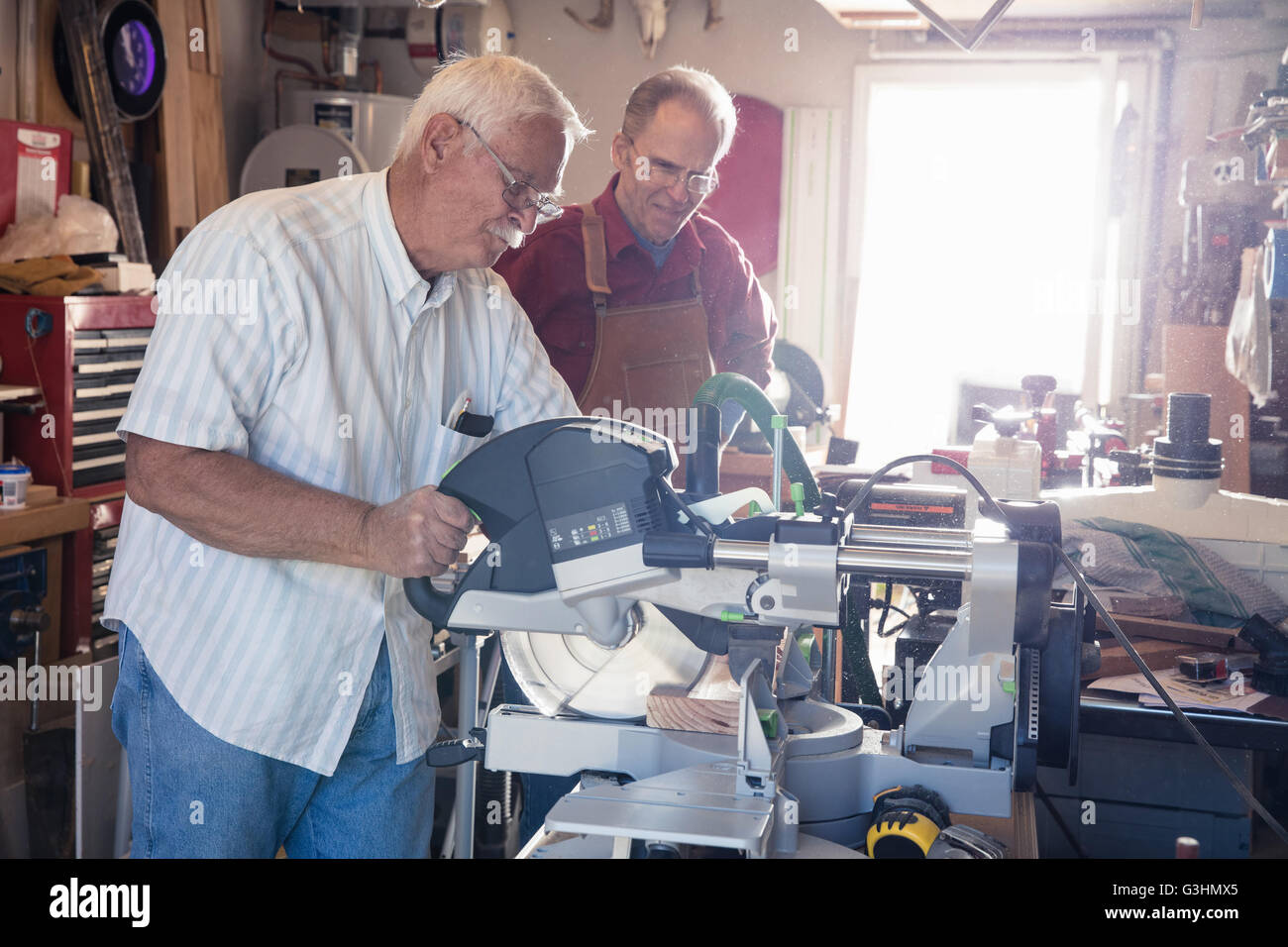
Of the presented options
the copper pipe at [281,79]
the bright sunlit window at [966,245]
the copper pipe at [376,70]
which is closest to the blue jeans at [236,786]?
the bright sunlit window at [966,245]

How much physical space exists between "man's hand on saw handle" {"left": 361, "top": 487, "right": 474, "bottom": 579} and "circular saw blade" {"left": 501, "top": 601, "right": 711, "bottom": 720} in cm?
11

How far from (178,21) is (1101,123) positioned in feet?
10.5

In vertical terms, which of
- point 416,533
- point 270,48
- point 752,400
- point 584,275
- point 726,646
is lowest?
point 726,646

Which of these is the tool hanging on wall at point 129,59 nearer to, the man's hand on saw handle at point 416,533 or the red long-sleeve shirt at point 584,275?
the red long-sleeve shirt at point 584,275

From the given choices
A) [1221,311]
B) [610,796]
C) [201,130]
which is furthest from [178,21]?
[610,796]

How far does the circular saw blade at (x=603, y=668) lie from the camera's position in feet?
3.84

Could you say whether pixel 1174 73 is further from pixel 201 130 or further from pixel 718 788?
pixel 718 788

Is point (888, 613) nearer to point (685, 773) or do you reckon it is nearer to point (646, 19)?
point (685, 773)

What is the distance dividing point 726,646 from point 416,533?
0.33 meters

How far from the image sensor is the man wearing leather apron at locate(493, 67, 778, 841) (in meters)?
2.22

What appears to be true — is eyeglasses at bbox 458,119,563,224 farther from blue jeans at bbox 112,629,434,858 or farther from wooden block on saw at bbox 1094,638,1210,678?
wooden block on saw at bbox 1094,638,1210,678

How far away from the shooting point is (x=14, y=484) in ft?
8.96

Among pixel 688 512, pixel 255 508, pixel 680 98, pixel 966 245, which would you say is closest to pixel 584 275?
pixel 680 98

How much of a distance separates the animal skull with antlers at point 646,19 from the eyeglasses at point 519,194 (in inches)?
124
